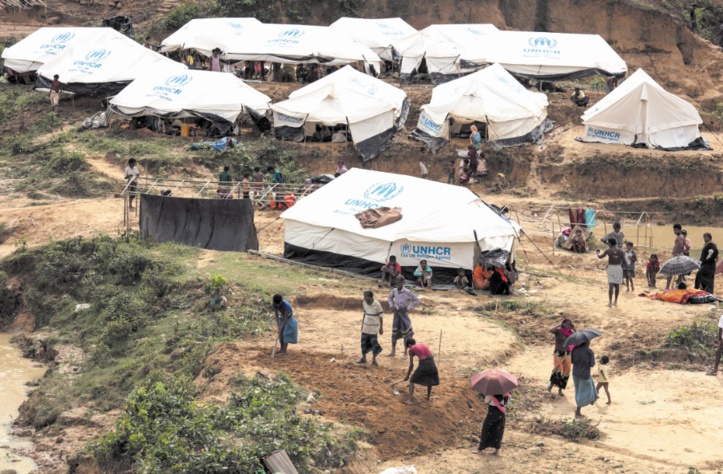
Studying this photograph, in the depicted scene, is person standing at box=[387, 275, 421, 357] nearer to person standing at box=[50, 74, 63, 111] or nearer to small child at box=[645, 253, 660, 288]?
small child at box=[645, 253, 660, 288]

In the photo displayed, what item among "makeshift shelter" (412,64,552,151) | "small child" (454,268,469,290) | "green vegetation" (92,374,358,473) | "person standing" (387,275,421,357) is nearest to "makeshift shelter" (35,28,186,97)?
"makeshift shelter" (412,64,552,151)

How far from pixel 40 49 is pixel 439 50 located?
13.0 m

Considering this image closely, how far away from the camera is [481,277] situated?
2066 centimetres

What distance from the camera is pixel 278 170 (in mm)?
28016

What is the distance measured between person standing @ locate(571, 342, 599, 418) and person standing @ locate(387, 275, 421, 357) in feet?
8.35

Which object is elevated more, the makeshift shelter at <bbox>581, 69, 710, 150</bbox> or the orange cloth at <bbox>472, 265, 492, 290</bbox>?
the makeshift shelter at <bbox>581, 69, 710, 150</bbox>

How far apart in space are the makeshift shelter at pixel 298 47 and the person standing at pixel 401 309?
20788 mm

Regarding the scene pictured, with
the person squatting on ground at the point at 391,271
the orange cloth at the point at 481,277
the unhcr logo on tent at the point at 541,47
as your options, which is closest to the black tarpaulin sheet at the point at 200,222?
the person squatting on ground at the point at 391,271

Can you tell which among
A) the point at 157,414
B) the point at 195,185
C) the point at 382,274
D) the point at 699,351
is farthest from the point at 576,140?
the point at 157,414

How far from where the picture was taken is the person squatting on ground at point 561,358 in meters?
15.1

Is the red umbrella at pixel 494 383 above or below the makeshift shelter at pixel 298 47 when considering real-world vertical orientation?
below

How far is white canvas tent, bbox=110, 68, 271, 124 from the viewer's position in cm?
3039

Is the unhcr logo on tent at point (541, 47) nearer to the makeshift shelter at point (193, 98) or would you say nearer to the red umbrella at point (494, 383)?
the makeshift shelter at point (193, 98)

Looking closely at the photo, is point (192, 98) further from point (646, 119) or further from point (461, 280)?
point (461, 280)
